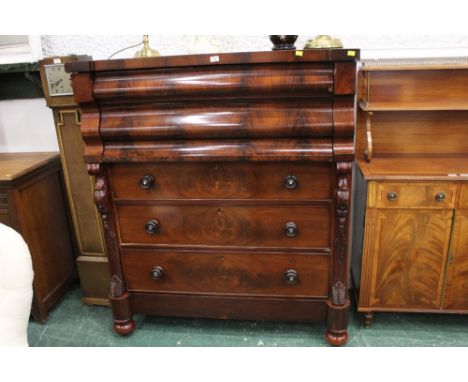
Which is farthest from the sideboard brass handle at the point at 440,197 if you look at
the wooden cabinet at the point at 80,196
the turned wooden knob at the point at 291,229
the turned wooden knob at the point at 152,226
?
the wooden cabinet at the point at 80,196

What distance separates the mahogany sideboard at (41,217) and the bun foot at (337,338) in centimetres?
168

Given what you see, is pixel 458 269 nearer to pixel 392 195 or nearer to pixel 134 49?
pixel 392 195

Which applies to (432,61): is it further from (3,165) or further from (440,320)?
(3,165)

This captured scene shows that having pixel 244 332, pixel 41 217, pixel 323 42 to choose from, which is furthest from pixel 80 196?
pixel 323 42

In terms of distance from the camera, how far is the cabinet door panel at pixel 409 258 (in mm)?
1948

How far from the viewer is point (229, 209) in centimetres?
186

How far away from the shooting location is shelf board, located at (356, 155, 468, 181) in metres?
1.86

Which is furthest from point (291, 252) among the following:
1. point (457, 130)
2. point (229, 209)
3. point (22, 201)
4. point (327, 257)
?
point (22, 201)

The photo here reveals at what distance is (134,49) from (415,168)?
5.68 ft

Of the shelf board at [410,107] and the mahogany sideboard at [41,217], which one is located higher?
the shelf board at [410,107]

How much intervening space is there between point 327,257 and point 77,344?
146 centimetres

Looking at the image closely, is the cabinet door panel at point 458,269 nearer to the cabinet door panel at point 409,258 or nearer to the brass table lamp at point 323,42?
the cabinet door panel at point 409,258

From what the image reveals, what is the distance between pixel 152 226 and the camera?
1921 millimetres

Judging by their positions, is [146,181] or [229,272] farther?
[229,272]
